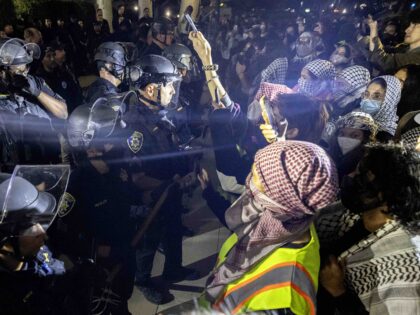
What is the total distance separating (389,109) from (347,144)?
816 millimetres

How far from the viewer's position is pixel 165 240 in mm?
3670

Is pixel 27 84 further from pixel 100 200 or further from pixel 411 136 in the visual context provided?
pixel 411 136

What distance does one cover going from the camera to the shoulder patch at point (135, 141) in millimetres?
2912

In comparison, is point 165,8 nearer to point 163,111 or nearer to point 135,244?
point 163,111

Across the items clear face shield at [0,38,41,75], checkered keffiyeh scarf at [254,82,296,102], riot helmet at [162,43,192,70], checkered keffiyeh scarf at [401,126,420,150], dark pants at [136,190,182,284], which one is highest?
clear face shield at [0,38,41,75]

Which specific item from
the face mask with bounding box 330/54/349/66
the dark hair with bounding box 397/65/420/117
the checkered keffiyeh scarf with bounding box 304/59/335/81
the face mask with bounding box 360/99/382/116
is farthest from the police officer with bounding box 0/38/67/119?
the face mask with bounding box 330/54/349/66

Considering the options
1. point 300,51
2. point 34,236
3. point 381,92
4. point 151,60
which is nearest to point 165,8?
point 300,51

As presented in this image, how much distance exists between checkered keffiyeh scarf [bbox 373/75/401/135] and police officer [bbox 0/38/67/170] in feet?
11.2

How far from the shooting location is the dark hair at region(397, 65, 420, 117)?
11.9 ft

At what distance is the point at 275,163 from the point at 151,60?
8.16 feet

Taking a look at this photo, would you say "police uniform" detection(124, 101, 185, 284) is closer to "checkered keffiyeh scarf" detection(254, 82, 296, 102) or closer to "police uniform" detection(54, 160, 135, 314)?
"police uniform" detection(54, 160, 135, 314)

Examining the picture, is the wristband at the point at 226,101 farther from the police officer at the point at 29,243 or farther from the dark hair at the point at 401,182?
the dark hair at the point at 401,182

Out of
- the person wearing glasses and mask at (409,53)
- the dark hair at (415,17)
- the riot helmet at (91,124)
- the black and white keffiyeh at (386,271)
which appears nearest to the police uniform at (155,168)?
the riot helmet at (91,124)

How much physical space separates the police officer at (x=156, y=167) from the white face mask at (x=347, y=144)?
1611mm
